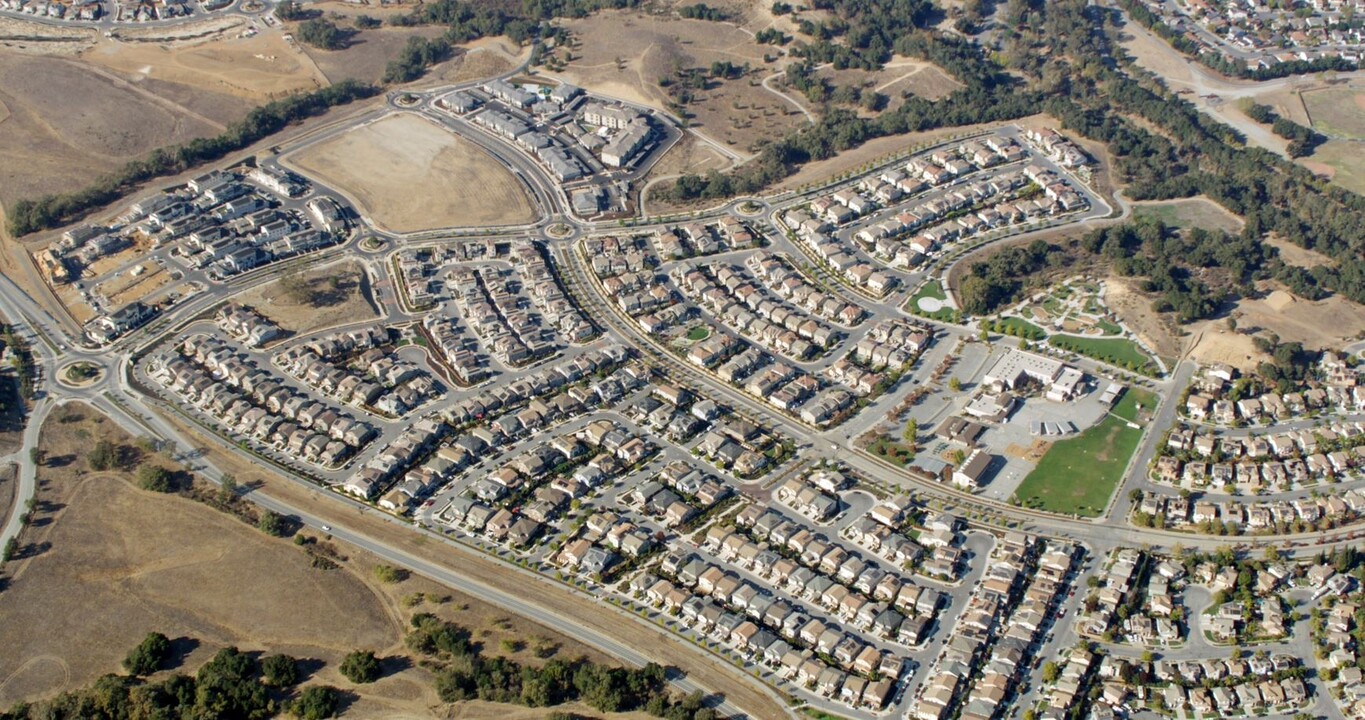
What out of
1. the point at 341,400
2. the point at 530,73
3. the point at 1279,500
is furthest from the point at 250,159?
the point at 1279,500

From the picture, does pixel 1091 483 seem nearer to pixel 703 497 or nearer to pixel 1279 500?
pixel 1279 500

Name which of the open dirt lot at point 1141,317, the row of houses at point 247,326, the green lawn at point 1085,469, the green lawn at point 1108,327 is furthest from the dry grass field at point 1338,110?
the row of houses at point 247,326

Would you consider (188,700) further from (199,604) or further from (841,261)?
(841,261)

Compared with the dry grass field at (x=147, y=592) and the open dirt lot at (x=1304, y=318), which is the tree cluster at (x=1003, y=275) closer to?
the open dirt lot at (x=1304, y=318)

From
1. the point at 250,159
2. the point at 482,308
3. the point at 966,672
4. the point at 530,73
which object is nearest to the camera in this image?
the point at 966,672

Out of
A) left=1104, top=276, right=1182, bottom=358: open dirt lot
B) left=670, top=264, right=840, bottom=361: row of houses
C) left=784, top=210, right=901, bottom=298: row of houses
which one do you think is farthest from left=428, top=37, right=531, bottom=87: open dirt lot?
left=1104, top=276, right=1182, bottom=358: open dirt lot

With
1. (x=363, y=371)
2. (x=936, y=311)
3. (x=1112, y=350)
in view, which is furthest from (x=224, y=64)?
(x=1112, y=350)
